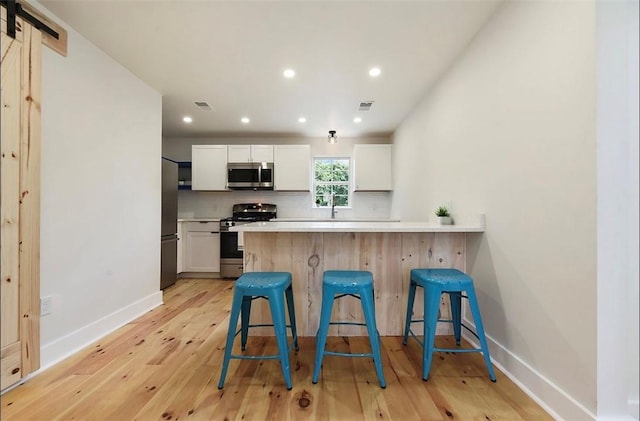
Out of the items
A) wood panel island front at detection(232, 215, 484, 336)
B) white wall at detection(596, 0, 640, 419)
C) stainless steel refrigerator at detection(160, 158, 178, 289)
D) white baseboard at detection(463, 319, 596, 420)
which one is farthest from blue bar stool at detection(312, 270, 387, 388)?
stainless steel refrigerator at detection(160, 158, 178, 289)

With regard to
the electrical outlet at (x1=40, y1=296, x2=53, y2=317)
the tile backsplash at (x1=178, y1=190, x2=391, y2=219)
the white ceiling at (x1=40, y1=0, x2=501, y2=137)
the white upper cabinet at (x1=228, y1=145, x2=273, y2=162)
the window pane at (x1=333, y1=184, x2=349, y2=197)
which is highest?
the white ceiling at (x1=40, y1=0, x2=501, y2=137)

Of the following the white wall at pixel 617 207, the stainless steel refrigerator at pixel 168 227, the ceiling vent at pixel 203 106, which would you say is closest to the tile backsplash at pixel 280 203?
the stainless steel refrigerator at pixel 168 227

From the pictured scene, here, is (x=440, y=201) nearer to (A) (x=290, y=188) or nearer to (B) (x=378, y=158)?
(B) (x=378, y=158)

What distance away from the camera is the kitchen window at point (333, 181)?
5.13 meters

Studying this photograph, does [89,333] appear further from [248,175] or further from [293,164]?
[293,164]

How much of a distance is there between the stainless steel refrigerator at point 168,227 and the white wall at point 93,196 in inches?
20.1

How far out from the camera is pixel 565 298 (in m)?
1.36

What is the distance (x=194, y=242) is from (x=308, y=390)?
3.42m

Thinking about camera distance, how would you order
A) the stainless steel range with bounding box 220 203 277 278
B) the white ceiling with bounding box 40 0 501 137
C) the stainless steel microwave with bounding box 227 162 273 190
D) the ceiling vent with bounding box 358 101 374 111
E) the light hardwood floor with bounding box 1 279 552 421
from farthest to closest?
the stainless steel microwave with bounding box 227 162 273 190, the stainless steel range with bounding box 220 203 277 278, the ceiling vent with bounding box 358 101 374 111, the white ceiling with bounding box 40 0 501 137, the light hardwood floor with bounding box 1 279 552 421

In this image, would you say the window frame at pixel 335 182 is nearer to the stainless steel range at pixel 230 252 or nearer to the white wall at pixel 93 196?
the stainless steel range at pixel 230 252

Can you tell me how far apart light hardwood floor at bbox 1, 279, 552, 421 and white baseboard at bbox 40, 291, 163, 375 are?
0.07 m

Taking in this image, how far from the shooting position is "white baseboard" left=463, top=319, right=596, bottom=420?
1310mm

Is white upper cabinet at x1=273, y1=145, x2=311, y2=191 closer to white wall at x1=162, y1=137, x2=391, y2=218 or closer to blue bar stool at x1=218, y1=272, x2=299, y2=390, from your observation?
white wall at x1=162, y1=137, x2=391, y2=218

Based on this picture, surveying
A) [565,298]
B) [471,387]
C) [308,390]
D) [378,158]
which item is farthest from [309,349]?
[378,158]
